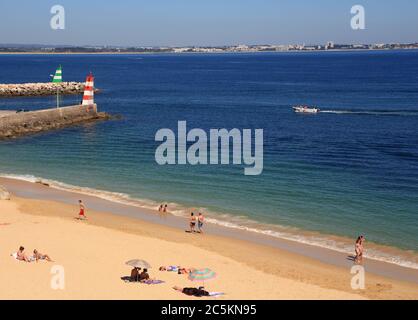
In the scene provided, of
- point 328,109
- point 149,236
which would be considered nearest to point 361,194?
point 149,236

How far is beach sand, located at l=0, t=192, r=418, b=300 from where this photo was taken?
16547 millimetres

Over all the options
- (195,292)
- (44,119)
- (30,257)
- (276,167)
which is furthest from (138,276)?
(44,119)

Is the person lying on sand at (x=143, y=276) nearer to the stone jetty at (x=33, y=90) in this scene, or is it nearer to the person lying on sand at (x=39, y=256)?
the person lying on sand at (x=39, y=256)

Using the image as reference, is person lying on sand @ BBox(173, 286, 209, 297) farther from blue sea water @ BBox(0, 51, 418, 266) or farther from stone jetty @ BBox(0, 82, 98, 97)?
stone jetty @ BBox(0, 82, 98, 97)

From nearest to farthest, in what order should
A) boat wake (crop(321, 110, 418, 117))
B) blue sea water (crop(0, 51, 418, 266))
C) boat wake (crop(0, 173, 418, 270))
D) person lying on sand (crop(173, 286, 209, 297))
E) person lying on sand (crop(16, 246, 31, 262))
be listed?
1. person lying on sand (crop(173, 286, 209, 297))
2. person lying on sand (crop(16, 246, 31, 262))
3. boat wake (crop(0, 173, 418, 270))
4. blue sea water (crop(0, 51, 418, 266))
5. boat wake (crop(321, 110, 418, 117))

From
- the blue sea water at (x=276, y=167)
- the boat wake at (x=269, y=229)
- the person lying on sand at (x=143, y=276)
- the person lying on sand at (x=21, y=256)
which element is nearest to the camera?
the person lying on sand at (x=143, y=276)

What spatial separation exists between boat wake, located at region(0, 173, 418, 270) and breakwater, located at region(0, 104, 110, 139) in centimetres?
1815

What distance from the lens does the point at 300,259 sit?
68.5 feet

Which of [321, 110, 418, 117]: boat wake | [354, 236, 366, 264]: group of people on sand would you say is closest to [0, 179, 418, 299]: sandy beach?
[354, 236, 366, 264]: group of people on sand

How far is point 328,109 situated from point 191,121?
17.1m

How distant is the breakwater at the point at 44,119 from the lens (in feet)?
157

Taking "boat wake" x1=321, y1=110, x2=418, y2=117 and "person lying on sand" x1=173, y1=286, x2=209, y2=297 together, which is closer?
A: "person lying on sand" x1=173, y1=286, x2=209, y2=297

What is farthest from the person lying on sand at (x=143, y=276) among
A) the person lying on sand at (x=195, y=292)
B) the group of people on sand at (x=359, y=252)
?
the group of people on sand at (x=359, y=252)

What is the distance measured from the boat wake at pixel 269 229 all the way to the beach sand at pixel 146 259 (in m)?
1.72
